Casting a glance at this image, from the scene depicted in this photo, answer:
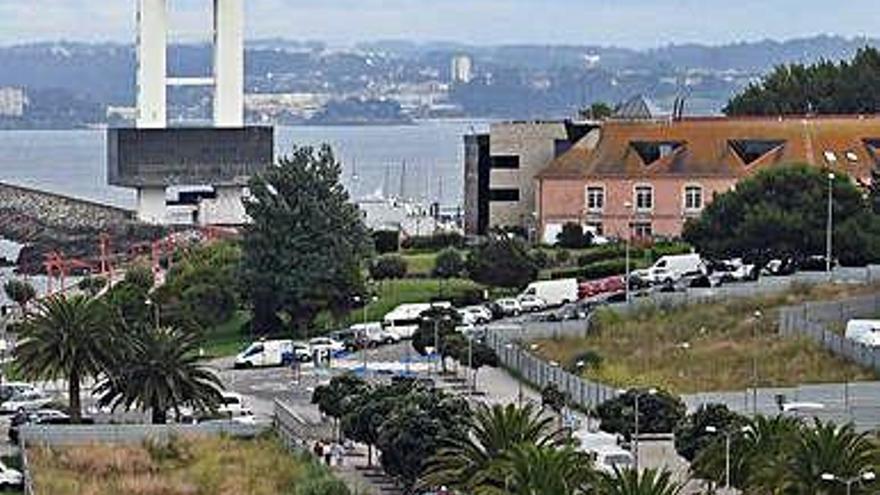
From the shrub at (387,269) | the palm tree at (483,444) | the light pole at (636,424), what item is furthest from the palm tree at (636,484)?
the shrub at (387,269)

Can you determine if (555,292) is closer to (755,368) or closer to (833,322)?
(833,322)

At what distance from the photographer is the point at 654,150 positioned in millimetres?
84188

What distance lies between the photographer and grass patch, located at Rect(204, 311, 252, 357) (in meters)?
66.6

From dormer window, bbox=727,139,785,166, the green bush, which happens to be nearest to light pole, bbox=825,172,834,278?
the green bush

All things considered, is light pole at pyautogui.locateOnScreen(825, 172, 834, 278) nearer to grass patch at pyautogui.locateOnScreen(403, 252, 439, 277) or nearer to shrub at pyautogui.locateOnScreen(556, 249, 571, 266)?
shrub at pyautogui.locateOnScreen(556, 249, 571, 266)

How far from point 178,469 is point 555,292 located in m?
22.5

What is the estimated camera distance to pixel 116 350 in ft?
171

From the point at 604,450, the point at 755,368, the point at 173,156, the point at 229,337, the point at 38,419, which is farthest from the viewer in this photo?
the point at 173,156

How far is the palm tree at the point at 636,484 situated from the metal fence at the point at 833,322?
16934 mm

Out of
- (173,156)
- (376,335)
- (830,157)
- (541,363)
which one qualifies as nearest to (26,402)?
(541,363)

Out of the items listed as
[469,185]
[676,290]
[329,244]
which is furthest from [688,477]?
[469,185]

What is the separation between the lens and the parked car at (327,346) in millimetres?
62625

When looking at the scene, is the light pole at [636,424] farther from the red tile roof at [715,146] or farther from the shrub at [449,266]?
the red tile roof at [715,146]

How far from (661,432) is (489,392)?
8563mm
